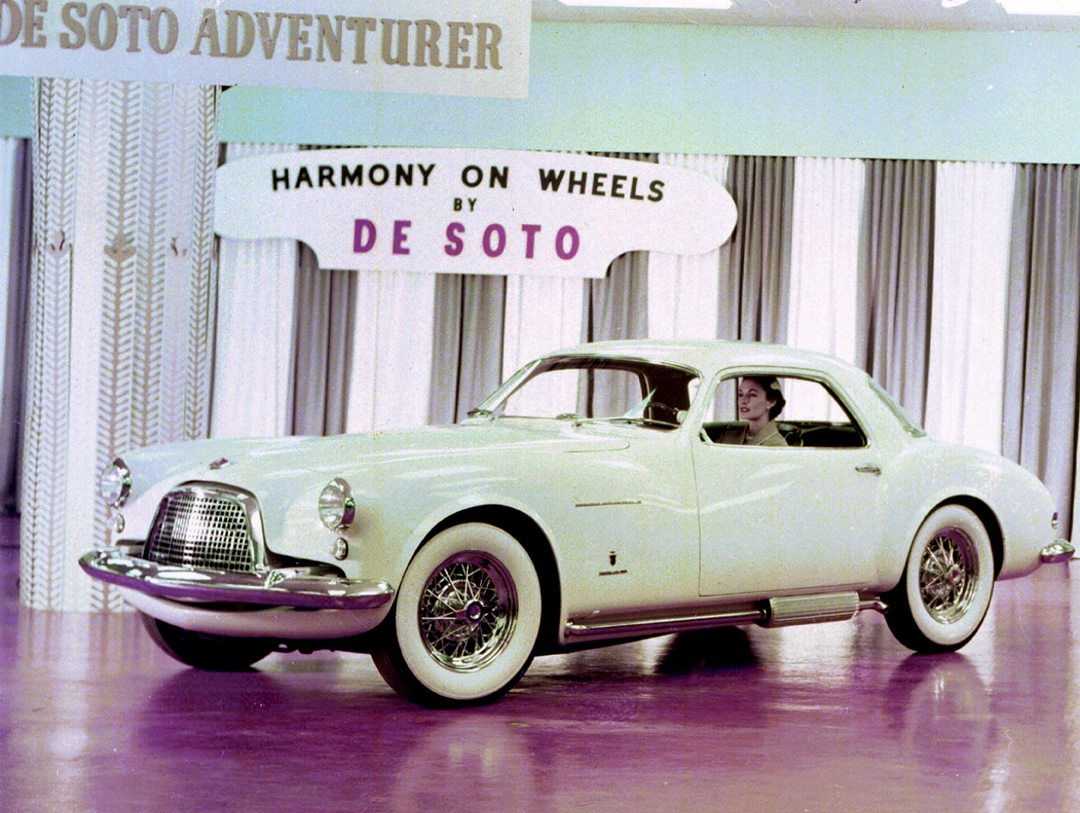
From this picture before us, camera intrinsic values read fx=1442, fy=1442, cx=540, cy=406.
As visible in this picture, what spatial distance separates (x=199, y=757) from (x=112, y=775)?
10.8 inches

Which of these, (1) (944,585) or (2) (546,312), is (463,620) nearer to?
(1) (944,585)

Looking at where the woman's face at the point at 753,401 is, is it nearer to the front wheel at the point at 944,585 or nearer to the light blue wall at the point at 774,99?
the front wheel at the point at 944,585

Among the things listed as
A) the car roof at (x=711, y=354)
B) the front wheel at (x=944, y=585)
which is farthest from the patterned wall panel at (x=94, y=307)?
the front wheel at (x=944, y=585)

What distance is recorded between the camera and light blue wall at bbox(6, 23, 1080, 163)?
10906 mm

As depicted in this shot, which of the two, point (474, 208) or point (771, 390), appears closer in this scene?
point (771, 390)

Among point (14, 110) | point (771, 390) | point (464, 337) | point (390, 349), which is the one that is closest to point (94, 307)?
point (771, 390)

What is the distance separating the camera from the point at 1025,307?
10969 millimetres

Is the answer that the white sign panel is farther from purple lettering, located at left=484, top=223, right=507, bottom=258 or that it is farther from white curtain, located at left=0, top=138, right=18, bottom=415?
white curtain, located at left=0, top=138, right=18, bottom=415

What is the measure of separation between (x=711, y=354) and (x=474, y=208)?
5522mm

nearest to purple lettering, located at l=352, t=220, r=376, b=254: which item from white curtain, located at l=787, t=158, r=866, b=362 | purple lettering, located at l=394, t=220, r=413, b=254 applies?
purple lettering, located at l=394, t=220, r=413, b=254

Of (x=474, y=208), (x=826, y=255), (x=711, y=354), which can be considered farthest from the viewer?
(x=826, y=255)

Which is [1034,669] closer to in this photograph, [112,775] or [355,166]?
[112,775]

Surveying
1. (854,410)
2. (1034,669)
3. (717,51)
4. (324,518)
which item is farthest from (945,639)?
(717,51)

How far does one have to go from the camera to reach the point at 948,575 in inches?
242
